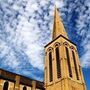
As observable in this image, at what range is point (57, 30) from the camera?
32.4 meters

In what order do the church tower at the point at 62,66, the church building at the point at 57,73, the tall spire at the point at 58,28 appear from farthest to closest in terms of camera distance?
the tall spire at the point at 58,28 → the church tower at the point at 62,66 → the church building at the point at 57,73

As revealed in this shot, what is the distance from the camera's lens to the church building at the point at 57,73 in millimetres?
22398

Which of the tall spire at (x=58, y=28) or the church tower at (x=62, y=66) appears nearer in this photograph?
the church tower at (x=62, y=66)

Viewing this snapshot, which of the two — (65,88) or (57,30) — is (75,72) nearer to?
(65,88)

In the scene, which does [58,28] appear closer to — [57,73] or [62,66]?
[62,66]

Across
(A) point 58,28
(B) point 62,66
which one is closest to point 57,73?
(B) point 62,66

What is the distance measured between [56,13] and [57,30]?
5.69m

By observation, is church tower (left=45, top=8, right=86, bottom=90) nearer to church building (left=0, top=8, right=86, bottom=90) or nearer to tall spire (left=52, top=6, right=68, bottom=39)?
church building (left=0, top=8, right=86, bottom=90)

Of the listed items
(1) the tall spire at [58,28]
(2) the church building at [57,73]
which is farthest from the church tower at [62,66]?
(1) the tall spire at [58,28]

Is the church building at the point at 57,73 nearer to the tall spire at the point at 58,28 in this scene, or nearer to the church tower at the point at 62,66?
the church tower at the point at 62,66

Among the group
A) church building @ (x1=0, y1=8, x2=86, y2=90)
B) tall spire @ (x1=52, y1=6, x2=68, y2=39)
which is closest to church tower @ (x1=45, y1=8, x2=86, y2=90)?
church building @ (x1=0, y1=8, x2=86, y2=90)

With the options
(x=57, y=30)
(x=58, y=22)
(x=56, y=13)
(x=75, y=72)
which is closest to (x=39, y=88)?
(x=75, y=72)

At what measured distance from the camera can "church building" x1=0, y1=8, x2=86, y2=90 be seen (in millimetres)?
22398

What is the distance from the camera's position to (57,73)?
83.4 ft
